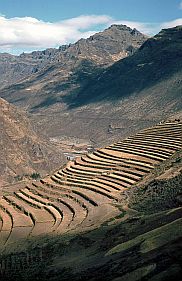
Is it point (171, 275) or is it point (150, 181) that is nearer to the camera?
point (171, 275)

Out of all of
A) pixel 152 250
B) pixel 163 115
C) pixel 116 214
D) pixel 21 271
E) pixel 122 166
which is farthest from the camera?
pixel 163 115

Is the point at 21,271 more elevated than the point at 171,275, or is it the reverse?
the point at 171,275

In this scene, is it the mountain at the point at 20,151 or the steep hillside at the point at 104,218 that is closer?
the steep hillside at the point at 104,218

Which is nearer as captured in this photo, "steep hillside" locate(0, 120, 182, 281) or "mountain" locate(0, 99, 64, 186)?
"steep hillside" locate(0, 120, 182, 281)

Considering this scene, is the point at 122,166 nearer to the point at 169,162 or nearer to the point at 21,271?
the point at 169,162

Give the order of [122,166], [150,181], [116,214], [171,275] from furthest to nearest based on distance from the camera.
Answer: [122,166] < [150,181] < [116,214] < [171,275]

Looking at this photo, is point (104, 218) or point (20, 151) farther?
point (20, 151)

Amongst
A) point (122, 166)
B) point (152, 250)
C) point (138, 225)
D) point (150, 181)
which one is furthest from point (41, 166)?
point (152, 250)

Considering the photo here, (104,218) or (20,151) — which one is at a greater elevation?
(20,151)
